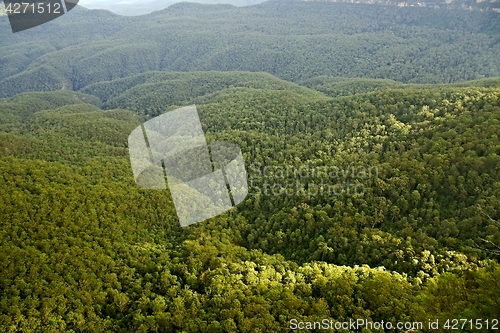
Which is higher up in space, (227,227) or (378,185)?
(378,185)

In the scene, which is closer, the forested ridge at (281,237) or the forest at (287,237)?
the forest at (287,237)

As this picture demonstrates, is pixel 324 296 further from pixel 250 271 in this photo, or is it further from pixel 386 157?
pixel 386 157

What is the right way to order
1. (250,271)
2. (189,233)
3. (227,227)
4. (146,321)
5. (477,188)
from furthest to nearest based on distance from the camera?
(227,227) → (189,233) → (477,188) → (250,271) → (146,321)

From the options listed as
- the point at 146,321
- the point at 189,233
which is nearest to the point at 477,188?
the point at 189,233

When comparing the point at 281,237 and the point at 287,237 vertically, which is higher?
the point at 281,237

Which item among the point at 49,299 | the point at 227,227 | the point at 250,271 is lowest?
the point at 227,227

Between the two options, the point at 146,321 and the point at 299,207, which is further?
the point at 299,207

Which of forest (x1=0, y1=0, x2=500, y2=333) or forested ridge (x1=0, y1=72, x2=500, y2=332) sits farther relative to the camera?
forested ridge (x1=0, y1=72, x2=500, y2=332)

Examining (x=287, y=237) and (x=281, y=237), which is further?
(x=287, y=237)
